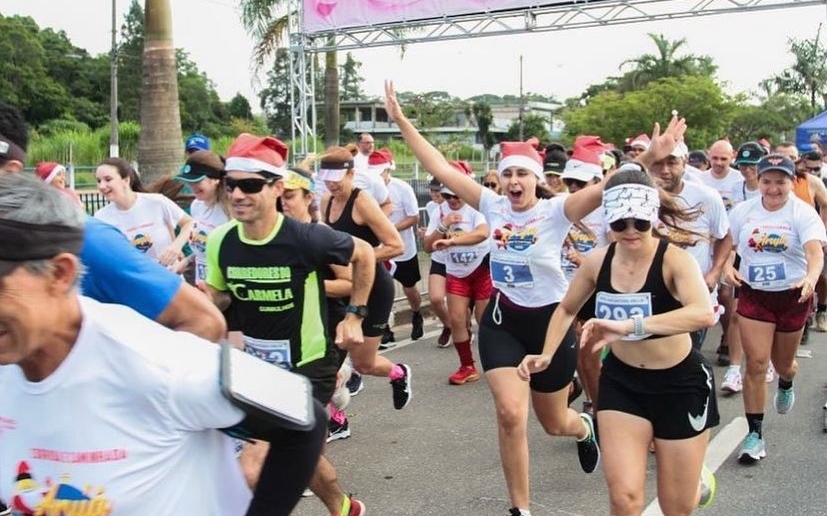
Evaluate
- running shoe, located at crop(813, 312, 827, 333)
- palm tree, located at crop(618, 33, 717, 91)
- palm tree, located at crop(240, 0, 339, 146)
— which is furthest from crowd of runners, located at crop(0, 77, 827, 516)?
palm tree, located at crop(618, 33, 717, 91)

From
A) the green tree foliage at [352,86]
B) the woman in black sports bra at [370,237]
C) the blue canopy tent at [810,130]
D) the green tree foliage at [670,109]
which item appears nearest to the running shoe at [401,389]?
the woman in black sports bra at [370,237]

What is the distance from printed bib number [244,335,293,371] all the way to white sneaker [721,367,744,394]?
4.49 m

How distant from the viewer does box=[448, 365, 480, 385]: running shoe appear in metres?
7.93

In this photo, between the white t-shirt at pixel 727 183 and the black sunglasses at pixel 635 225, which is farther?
the white t-shirt at pixel 727 183

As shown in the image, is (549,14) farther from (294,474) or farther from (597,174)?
(294,474)

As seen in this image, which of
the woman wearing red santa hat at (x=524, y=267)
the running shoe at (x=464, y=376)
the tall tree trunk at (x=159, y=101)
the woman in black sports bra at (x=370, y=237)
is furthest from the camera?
the tall tree trunk at (x=159, y=101)

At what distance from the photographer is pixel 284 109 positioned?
92.8 metres

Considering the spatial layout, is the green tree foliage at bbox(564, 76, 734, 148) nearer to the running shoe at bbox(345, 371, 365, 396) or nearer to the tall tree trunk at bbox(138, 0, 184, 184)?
the tall tree trunk at bbox(138, 0, 184, 184)

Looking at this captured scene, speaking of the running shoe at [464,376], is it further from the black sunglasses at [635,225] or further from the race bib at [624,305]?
the black sunglasses at [635,225]

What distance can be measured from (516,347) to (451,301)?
349 cm

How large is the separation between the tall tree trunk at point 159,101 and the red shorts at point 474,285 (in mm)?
5509

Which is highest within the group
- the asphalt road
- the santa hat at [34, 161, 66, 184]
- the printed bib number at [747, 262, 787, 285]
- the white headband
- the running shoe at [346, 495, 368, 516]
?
the santa hat at [34, 161, 66, 184]

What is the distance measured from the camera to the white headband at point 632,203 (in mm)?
3914

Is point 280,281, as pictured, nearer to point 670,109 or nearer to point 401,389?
point 401,389
